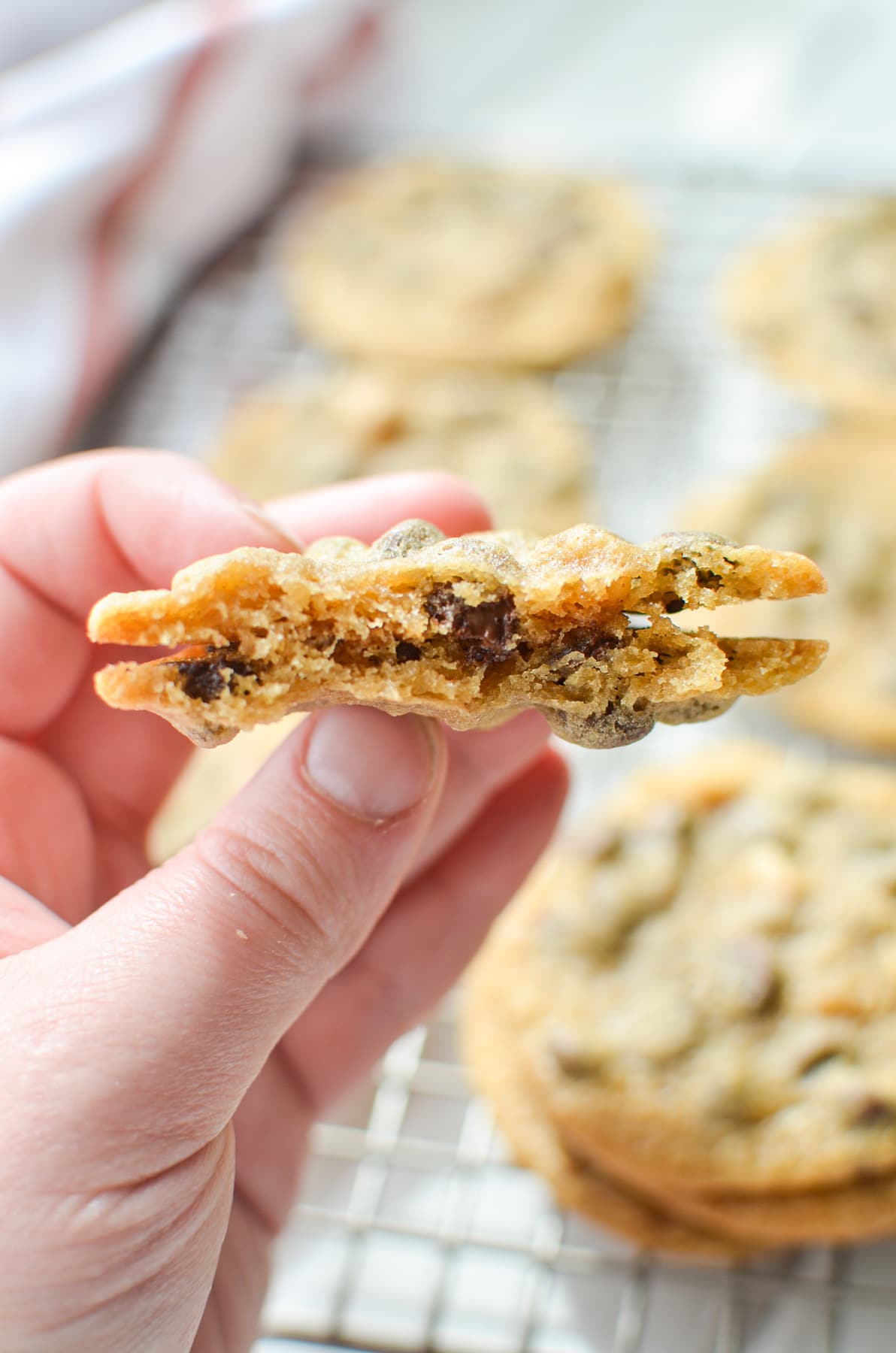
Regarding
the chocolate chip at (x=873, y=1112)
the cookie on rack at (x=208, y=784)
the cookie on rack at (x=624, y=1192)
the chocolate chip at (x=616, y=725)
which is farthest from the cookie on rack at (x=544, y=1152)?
the chocolate chip at (x=616, y=725)

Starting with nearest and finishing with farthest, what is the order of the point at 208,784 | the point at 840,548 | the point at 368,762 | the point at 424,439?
the point at 368,762 → the point at 208,784 → the point at 840,548 → the point at 424,439

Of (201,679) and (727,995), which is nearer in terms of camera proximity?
(201,679)

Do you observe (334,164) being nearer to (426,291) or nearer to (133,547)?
(426,291)

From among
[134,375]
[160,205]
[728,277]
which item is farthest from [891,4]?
[134,375]

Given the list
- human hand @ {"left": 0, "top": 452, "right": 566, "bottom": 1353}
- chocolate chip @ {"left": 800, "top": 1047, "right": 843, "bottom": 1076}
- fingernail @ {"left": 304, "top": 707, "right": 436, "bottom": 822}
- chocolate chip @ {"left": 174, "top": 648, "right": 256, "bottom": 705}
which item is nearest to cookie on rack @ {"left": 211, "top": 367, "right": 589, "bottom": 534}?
human hand @ {"left": 0, "top": 452, "right": 566, "bottom": 1353}

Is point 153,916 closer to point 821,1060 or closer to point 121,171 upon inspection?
point 821,1060

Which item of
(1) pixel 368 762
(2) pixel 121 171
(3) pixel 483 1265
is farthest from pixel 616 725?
(2) pixel 121 171

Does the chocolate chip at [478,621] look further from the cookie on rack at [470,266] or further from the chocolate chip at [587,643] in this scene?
the cookie on rack at [470,266]
